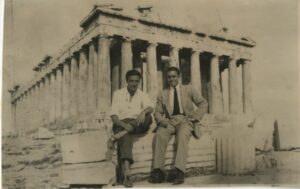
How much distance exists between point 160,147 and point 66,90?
1.20 metres

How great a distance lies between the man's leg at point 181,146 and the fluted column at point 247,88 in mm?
765

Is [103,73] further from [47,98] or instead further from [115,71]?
[47,98]

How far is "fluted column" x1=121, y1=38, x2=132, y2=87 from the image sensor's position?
186 inches

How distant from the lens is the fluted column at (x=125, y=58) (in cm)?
473

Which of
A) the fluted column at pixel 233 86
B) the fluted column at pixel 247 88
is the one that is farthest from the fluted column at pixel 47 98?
the fluted column at pixel 247 88

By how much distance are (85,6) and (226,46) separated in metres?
1.65

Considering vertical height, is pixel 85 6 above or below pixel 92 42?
above

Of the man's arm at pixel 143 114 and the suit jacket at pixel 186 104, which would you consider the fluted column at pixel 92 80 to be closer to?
the man's arm at pixel 143 114

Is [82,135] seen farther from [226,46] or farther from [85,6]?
[226,46]

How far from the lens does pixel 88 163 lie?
15.1ft

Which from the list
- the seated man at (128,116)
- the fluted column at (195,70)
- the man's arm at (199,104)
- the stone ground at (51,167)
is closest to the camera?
the seated man at (128,116)

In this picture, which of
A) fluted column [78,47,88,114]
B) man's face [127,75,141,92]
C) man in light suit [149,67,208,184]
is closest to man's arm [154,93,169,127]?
man in light suit [149,67,208,184]

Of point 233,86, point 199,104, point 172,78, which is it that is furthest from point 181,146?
point 233,86

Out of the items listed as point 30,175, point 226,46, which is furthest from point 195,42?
point 30,175
